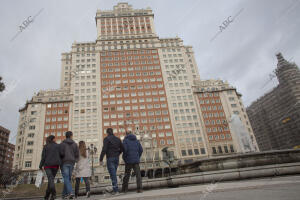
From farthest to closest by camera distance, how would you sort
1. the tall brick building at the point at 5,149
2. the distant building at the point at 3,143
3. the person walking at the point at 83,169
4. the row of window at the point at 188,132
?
the tall brick building at the point at 5,149 → the distant building at the point at 3,143 → the row of window at the point at 188,132 → the person walking at the point at 83,169

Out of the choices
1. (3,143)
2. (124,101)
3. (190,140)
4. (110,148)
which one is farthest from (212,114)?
(3,143)

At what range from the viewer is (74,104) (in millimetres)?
58938

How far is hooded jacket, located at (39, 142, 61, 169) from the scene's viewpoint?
20.8 feet

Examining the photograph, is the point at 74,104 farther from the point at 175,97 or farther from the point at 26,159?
the point at 175,97

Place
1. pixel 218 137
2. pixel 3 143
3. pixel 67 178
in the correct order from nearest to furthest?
pixel 67 178, pixel 218 137, pixel 3 143

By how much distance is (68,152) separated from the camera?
265 inches

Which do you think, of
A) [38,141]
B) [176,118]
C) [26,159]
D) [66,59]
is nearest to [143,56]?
[176,118]

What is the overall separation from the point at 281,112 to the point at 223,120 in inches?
1691

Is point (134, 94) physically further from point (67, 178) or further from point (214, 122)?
point (67, 178)

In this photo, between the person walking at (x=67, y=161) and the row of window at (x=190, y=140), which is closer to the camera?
the person walking at (x=67, y=161)

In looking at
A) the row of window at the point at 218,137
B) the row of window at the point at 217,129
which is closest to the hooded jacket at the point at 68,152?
the row of window at the point at 218,137

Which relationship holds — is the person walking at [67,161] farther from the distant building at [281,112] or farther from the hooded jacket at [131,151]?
the distant building at [281,112]

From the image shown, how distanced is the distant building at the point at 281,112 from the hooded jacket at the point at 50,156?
298 ft

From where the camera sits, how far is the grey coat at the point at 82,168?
23.1 ft
